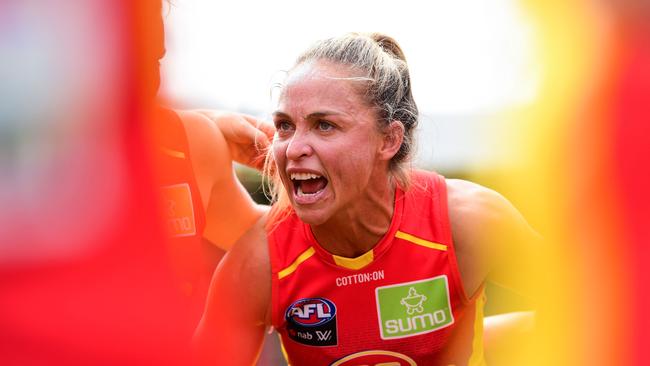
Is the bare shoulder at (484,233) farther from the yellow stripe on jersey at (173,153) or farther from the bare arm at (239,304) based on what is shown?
the yellow stripe on jersey at (173,153)

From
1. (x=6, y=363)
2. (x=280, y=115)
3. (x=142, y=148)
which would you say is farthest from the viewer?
(x=280, y=115)

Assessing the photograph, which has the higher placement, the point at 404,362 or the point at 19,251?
the point at 19,251

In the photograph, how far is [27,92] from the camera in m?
1.60

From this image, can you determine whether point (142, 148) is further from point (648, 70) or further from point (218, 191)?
point (648, 70)

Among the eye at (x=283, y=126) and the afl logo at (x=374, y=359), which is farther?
the afl logo at (x=374, y=359)

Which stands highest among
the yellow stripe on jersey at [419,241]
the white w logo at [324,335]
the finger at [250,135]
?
the finger at [250,135]

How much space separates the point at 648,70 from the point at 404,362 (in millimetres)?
1091

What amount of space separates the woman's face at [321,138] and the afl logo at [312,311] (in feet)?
0.86

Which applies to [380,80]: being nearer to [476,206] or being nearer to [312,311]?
[476,206]

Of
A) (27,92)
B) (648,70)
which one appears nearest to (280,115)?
(27,92)

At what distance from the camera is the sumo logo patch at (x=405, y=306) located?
6.97 feet

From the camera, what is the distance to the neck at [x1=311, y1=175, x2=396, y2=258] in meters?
2.16

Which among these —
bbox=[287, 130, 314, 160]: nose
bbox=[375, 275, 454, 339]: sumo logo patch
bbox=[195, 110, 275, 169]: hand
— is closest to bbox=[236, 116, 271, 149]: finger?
bbox=[195, 110, 275, 169]: hand

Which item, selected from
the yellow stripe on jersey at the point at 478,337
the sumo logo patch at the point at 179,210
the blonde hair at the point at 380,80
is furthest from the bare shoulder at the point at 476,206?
the sumo logo patch at the point at 179,210
